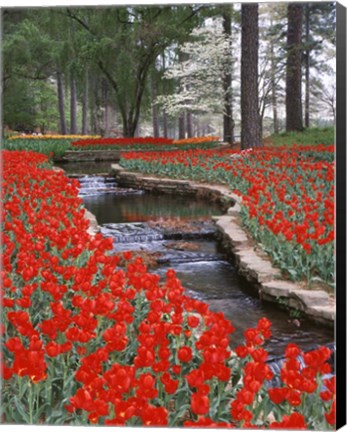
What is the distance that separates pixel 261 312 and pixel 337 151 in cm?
144

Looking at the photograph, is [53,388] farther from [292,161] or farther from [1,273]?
[292,161]

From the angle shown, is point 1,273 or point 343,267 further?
point 1,273

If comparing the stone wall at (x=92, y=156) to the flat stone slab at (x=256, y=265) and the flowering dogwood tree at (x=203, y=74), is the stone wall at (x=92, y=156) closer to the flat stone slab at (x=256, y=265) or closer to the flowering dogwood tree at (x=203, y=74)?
the flowering dogwood tree at (x=203, y=74)

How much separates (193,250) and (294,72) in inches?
78.4

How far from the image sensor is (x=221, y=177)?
9031 mm

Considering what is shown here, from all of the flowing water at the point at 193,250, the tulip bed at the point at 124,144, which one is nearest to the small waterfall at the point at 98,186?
the flowing water at the point at 193,250

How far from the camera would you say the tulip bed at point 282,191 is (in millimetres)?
3869

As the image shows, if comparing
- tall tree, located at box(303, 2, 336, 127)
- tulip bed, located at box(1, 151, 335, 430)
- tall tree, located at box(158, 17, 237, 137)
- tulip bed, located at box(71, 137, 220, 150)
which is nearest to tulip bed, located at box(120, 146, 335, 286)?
tall tree, located at box(303, 2, 336, 127)

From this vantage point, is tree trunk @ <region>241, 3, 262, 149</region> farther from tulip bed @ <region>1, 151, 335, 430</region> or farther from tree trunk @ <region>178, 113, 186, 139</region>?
tree trunk @ <region>178, 113, 186, 139</region>

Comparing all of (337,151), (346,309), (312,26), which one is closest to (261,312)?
(346,309)

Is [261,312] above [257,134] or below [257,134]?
below

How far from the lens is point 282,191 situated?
16.4 feet

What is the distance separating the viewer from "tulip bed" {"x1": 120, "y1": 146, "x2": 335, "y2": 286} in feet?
12.7

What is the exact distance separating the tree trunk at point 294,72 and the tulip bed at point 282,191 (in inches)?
15.1
